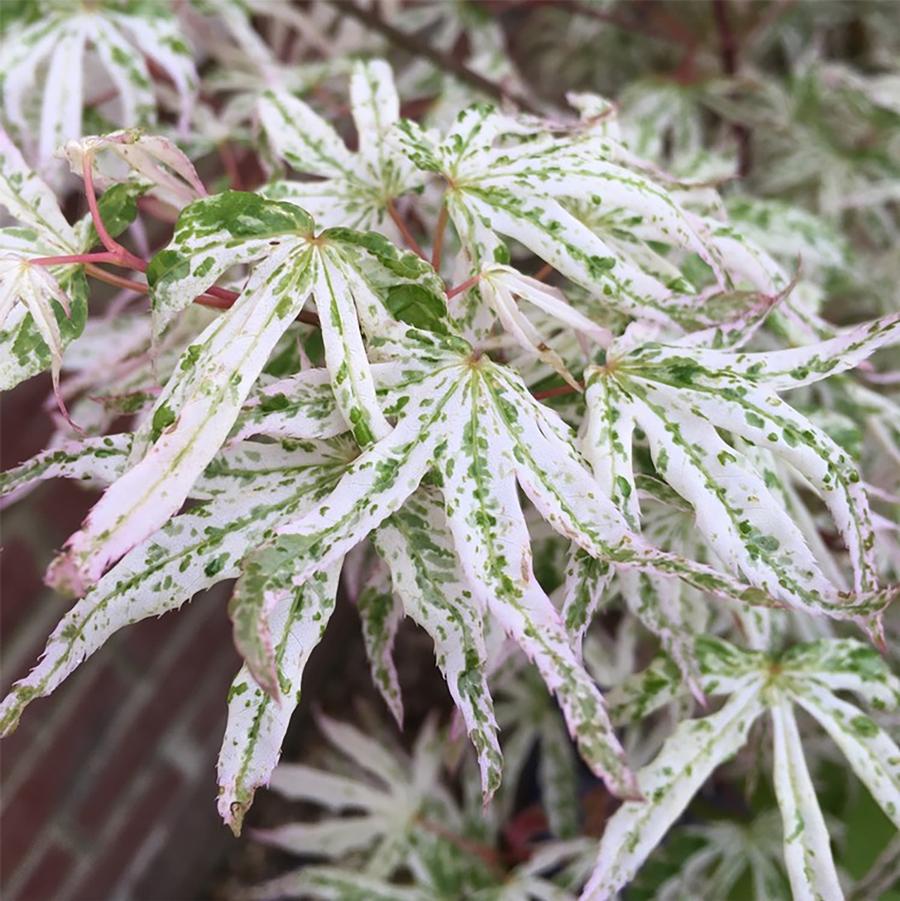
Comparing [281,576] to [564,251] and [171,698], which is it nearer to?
[564,251]

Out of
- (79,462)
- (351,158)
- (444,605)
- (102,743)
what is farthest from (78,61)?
(102,743)

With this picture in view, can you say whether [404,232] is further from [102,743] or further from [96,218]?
[102,743]

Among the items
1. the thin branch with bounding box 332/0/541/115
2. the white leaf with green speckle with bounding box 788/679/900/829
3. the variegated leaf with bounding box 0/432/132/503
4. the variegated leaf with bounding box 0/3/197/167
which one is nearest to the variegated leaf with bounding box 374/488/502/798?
the variegated leaf with bounding box 0/432/132/503

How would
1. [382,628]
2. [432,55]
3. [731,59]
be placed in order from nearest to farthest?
[382,628], [432,55], [731,59]

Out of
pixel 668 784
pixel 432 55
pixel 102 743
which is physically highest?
pixel 432 55

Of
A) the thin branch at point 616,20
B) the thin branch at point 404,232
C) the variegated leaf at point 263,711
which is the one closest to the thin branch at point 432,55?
the thin branch at point 616,20

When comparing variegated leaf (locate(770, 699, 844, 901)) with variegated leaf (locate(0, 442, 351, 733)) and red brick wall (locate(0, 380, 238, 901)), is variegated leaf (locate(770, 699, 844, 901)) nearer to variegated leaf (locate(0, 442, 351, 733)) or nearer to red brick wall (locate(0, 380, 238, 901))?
variegated leaf (locate(0, 442, 351, 733))
